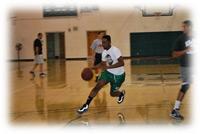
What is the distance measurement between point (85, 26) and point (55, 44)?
2.88m

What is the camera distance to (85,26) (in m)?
29.4

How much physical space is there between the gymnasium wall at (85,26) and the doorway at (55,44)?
51cm

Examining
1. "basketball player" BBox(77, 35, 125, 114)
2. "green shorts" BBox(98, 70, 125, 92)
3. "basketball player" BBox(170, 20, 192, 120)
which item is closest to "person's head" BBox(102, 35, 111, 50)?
"basketball player" BBox(77, 35, 125, 114)

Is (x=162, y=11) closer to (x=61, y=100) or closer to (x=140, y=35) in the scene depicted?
(x=140, y=35)

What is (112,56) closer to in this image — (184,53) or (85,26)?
(184,53)

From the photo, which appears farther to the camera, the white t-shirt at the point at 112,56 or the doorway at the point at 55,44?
the doorway at the point at 55,44

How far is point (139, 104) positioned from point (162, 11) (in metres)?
18.7

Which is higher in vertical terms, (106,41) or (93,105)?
(106,41)

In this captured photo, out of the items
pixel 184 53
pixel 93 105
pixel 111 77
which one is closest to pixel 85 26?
pixel 93 105

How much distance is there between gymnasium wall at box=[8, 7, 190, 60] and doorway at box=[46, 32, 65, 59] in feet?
1.67

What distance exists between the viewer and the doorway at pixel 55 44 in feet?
99.1

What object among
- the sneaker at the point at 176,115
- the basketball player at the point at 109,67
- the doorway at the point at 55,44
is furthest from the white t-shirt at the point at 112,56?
the doorway at the point at 55,44

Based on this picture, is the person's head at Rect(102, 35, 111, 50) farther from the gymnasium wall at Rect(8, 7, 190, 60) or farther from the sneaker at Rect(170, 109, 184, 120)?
the gymnasium wall at Rect(8, 7, 190, 60)

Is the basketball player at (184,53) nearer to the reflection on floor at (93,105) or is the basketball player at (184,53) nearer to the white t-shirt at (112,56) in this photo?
the reflection on floor at (93,105)
